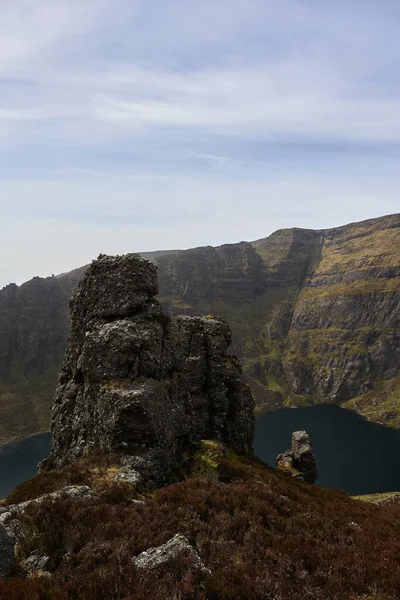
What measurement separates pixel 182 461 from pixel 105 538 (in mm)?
17313

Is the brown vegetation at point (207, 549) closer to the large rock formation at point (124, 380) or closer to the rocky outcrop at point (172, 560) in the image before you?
the rocky outcrop at point (172, 560)

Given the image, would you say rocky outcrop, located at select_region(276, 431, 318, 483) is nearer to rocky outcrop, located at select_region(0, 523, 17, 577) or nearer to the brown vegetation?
the brown vegetation

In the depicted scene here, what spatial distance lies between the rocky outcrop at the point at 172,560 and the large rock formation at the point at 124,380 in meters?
11.3

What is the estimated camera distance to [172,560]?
1167cm

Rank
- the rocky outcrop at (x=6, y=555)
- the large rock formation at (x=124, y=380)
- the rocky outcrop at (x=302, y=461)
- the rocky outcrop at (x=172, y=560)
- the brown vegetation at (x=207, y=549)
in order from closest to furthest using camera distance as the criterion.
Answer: the brown vegetation at (x=207, y=549), the rocky outcrop at (x=172, y=560), the rocky outcrop at (x=6, y=555), the large rock formation at (x=124, y=380), the rocky outcrop at (x=302, y=461)

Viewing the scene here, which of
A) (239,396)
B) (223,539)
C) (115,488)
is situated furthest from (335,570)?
(239,396)

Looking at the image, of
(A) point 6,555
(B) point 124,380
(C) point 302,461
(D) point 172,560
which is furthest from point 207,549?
(C) point 302,461

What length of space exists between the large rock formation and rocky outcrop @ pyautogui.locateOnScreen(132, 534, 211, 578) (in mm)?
11343

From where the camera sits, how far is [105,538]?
44.0ft

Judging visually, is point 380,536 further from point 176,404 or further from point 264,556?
point 176,404

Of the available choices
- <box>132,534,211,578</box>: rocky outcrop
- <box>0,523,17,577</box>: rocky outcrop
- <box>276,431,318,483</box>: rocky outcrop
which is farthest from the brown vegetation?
<box>276,431,318,483</box>: rocky outcrop

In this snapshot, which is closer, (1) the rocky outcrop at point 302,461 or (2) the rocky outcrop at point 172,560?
(2) the rocky outcrop at point 172,560

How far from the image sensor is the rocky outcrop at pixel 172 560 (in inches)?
452

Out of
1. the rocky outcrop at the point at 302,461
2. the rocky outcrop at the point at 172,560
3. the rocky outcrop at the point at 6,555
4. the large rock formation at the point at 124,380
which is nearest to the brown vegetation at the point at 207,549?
the rocky outcrop at the point at 172,560
